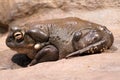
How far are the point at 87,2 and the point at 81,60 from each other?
A: 1616 millimetres

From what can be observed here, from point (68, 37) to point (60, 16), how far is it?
0.97 m

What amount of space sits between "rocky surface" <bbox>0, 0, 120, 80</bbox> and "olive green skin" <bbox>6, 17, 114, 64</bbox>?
15 cm

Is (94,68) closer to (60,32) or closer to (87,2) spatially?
(60,32)

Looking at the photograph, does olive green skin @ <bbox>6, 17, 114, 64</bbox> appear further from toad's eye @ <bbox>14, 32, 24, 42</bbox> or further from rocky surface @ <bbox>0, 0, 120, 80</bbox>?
rocky surface @ <bbox>0, 0, 120, 80</bbox>

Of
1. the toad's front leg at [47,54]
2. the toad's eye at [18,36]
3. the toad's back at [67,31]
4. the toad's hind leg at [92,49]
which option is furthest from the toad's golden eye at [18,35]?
the toad's hind leg at [92,49]

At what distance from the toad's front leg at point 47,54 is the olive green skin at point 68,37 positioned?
0.04 m

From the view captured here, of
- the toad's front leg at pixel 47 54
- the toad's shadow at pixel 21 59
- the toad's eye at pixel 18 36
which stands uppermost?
the toad's eye at pixel 18 36

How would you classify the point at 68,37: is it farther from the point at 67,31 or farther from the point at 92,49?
the point at 92,49

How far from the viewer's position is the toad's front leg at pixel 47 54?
459 cm

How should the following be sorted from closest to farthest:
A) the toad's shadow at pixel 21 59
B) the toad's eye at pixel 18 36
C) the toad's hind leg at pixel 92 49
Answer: the toad's hind leg at pixel 92 49 < the toad's eye at pixel 18 36 < the toad's shadow at pixel 21 59

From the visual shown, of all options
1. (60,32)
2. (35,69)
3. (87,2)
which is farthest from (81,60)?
(87,2)

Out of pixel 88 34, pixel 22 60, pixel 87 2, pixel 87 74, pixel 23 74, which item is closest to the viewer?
pixel 87 74

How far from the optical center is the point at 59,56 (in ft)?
15.1

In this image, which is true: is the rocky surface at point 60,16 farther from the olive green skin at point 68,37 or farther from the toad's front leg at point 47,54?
the toad's front leg at point 47,54
